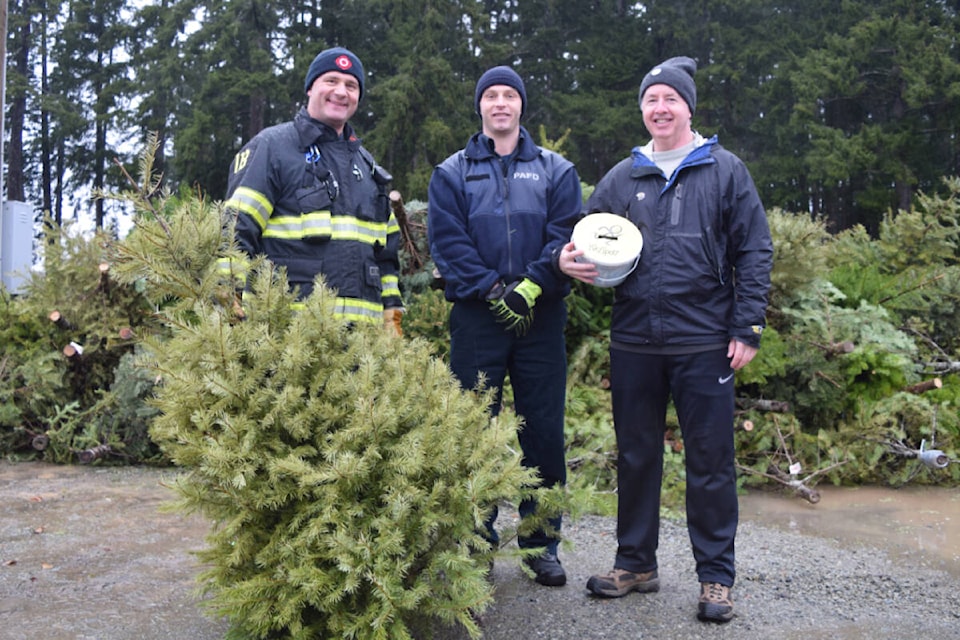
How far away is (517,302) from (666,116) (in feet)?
3.56

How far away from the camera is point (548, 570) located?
3879mm

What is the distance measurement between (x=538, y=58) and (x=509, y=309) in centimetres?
2860

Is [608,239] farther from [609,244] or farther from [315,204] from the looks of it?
[315,204]

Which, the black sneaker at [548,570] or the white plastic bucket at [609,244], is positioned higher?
the white plastic bucket at [609,244]

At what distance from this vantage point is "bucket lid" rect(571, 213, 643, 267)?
3605mm

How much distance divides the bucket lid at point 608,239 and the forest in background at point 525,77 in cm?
1809

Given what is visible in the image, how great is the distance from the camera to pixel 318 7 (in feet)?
94.2

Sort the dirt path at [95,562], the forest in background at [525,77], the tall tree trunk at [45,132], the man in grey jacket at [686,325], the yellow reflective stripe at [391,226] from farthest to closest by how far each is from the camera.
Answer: the tall tree trunk at [45,132] → the forest in background at [525,77] → the yellow reflective stripe at [391,226] → the man in grey jacket at [686,325] → the dirt path at [95,562]

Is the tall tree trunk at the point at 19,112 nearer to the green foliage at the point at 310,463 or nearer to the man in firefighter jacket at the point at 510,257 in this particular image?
the man in firefighter jacket at the point at 510,257

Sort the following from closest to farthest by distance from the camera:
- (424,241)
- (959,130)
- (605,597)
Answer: (605,597), (424,241), (959,130)

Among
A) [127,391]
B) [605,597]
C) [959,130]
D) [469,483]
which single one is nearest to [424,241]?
[127,391]

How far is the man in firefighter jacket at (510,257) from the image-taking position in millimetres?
3916

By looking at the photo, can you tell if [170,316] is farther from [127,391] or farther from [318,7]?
[318,7]

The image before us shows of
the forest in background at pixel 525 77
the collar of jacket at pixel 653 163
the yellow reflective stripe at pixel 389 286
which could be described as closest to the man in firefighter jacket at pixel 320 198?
the yellow reflective stripe at pixel 389 286
